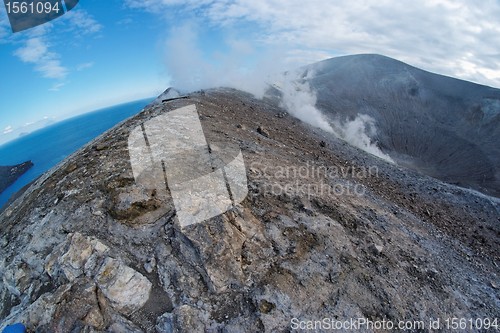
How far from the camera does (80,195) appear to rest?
352 inches

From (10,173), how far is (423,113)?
286ft

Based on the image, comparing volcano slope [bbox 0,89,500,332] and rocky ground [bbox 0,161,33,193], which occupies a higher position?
volcano slope [bbox 0,89,500,332]

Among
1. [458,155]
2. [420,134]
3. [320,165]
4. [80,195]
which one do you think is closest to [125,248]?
[80,195]

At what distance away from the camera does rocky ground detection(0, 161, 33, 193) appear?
5972 cm

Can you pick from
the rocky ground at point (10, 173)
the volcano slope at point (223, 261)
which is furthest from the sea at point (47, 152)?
the volcano slope at point (223, 261)

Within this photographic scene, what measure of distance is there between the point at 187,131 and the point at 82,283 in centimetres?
763

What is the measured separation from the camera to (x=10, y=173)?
65.4 m

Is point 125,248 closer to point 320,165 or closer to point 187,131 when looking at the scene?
point 187,131

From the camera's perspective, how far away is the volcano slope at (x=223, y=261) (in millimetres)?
6703

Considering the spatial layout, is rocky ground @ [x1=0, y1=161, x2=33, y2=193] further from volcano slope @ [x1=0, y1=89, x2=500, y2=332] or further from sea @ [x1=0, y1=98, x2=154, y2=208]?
volcano slope @ [x1=0, y1=89, x2=500, y2=332]

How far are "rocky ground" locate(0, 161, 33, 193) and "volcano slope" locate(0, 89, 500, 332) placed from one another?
2512 inches
